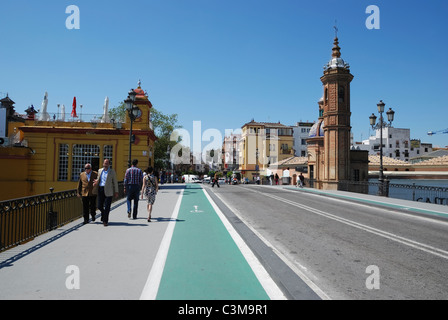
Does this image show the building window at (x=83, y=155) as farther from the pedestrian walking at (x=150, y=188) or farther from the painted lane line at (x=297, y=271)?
the painted lane line at (x=297, y=271)

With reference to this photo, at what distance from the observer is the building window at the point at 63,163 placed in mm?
27547

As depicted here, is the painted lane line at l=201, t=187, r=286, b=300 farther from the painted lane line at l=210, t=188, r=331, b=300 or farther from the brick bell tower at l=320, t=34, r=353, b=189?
the brick bell tower at l=320, t=34, r=353, b=189

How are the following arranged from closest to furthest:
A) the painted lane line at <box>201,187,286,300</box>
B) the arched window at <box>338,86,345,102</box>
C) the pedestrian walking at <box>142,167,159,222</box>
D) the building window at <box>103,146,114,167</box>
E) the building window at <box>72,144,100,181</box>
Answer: the painted lane line at <box>201,187,286,300</box> < the pedestrian walking at <box>142,167,159,222</box> < the building window at <box>72,144,100,181</box> < the building window at <box>103,146,114,167</box> < the arched window at <box>338,86,345,102</box>

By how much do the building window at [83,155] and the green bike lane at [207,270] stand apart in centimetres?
2225

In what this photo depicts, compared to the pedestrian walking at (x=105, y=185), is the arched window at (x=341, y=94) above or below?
above

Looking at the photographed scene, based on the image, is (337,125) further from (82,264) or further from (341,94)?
(82,264)

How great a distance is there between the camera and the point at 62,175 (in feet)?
90.4

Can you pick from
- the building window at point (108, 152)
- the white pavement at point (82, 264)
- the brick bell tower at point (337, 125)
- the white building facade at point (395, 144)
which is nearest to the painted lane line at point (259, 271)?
the white pavement at point (82, 264)

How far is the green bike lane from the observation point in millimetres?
4227

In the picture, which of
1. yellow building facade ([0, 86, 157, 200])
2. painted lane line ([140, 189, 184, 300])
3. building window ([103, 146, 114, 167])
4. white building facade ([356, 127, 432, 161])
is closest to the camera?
painted lane line ([140, 189, 184, 300])

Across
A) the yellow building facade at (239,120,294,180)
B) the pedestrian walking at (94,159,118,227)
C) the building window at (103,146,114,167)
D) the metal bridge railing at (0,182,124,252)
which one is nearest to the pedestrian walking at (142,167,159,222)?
the pedestrian walking at (94,159,118,227)

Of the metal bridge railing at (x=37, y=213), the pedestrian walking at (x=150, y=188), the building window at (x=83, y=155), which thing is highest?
the building window at (x=83, y=155)
